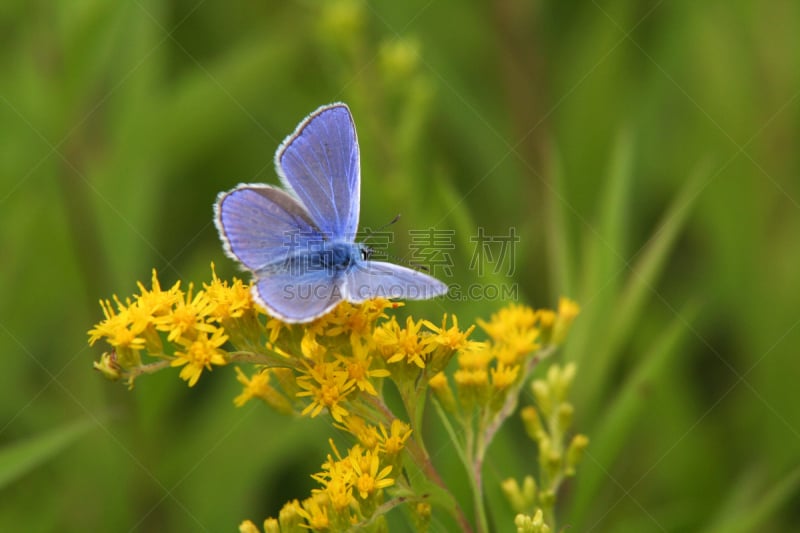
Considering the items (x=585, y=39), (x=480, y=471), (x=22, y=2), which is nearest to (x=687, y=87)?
(x=585, y=39)

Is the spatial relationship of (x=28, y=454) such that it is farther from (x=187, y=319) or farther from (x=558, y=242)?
(x=558, y=242)

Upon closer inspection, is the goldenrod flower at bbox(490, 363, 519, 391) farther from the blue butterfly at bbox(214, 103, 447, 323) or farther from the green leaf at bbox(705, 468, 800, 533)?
the green leaf at bbox(705, 468, 800, 533)

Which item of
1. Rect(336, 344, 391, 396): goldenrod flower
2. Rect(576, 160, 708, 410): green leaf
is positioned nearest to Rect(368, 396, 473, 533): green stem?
Rect(336, 344, 391, 396): goldenrod flower

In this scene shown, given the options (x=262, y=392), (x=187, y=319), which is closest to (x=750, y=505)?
(x=262, y=392)

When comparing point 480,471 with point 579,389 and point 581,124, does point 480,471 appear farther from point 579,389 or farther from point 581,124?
point 581,124

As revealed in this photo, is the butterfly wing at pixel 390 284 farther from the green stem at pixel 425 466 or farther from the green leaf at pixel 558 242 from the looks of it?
the green leaf at pixel 558 242
